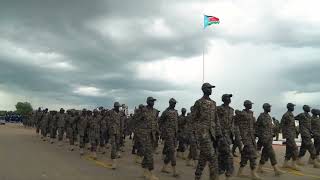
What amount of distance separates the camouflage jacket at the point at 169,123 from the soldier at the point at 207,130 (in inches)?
144

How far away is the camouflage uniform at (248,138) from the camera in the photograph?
1398cm

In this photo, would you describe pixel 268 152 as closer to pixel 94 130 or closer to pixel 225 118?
pixel 225 118

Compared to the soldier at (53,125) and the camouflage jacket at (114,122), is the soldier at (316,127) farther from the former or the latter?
the soldier at (53,125)

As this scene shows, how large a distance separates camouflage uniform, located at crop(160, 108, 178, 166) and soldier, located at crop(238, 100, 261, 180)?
1919mm

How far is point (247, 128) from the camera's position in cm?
1440

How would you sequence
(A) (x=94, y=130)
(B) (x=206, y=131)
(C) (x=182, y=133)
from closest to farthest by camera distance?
(B) (x=206, y=131), (C) (x=182, y=133), (A) (x=94, y=130)

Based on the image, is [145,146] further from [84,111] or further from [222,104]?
[84,111]

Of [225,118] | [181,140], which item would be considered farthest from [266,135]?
[181,140]

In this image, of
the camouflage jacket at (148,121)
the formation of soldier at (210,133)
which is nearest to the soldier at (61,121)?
the formation of soldier at (210,133)

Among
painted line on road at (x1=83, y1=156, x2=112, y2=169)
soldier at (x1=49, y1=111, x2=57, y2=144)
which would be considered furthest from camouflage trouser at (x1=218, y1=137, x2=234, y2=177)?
soldier at (x1=49, y1=111, x2=57, y2=144)

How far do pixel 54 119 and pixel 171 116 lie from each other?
1549cm

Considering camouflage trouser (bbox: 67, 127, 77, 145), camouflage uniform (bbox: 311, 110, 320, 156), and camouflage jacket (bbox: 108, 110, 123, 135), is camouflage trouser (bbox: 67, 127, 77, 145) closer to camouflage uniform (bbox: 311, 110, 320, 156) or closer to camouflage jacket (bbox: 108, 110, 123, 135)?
camouflage jacket (bbox: 108, 110, 123, 135)

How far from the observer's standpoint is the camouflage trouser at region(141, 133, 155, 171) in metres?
13.1

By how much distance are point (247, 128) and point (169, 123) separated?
2274 millimetres
